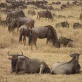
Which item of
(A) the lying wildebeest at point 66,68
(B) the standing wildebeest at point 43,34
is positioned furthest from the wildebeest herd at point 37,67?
(B) the standing wildebeest at point 43,34

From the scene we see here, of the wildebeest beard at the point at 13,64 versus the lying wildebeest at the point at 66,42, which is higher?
the wildebeest beard at the point at 13,64

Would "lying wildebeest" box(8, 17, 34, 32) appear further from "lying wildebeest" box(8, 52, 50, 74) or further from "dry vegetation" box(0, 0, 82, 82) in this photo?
"lying wildebeest" box(8, 52, 50, 74)

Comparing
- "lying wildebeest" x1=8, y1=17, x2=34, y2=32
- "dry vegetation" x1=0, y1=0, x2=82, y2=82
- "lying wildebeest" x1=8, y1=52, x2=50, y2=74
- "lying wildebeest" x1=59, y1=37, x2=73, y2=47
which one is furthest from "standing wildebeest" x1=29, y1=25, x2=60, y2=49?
"lying wildebeest" x1=8, y1=52, x2=50, y2=74

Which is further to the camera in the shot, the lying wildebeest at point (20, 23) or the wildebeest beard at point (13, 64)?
the lying wildebeest at point (20, 23)

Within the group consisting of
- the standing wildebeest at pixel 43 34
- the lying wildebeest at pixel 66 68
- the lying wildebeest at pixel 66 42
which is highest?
the lying wildebeest at pixel 66 68

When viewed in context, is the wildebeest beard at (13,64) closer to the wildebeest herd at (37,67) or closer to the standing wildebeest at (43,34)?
the wildebeest herd at (37,67)

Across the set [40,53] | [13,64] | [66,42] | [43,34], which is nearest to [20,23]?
[43,34]

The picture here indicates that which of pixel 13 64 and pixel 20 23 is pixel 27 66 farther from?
pixel 20 23

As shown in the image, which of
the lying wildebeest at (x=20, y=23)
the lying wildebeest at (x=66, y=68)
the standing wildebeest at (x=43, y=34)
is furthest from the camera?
the lying wildebeest at (x=20, y=23)

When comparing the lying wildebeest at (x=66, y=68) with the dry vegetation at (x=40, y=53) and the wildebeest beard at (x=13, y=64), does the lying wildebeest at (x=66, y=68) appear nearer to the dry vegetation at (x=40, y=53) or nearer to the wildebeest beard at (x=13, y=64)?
the dry vegetation at (x=40, y=53)

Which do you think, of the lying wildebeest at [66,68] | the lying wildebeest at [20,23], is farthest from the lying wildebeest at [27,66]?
the lying wildebeest at [20,23]

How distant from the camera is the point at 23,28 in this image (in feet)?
54.9

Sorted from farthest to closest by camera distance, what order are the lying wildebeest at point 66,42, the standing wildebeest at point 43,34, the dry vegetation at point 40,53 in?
the lying wildebeest at point 66,42 → the standing wildebeest at point 43,34 → the dry vegetation at point 40,53

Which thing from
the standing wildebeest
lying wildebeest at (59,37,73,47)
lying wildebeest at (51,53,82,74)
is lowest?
lying wildebeest at (59,37,73,47)
